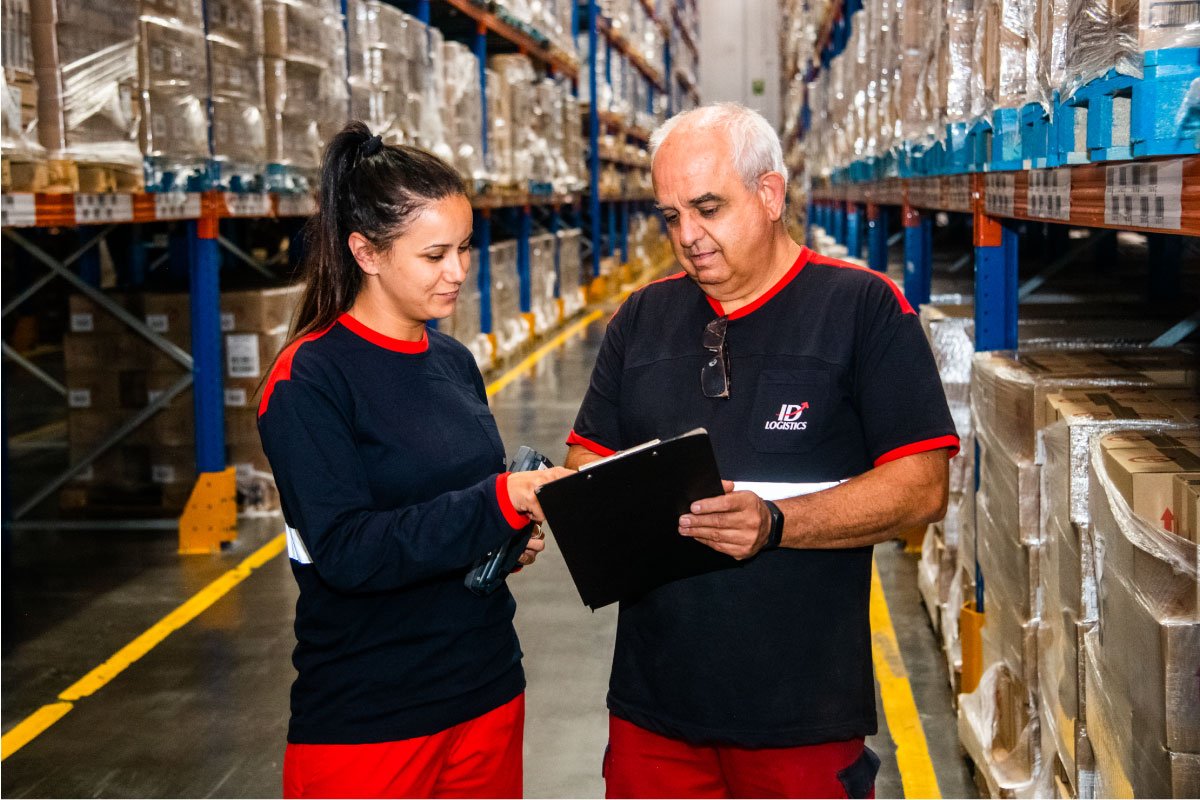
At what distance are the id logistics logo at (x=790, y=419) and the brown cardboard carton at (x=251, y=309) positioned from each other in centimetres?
512

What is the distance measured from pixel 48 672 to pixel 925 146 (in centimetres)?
379

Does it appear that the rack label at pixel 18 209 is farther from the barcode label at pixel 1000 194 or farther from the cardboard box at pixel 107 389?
the barcode label at pixel 1000 194

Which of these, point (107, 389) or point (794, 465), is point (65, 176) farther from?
point (794, 465)

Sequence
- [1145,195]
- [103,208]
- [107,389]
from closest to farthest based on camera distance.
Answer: [1145,195] < [103,208] < [107,389]

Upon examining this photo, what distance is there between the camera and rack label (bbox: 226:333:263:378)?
689 cm

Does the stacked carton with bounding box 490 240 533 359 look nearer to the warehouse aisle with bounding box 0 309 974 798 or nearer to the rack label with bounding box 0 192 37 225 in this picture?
the warehouse aisle with bounding box 0 309 974 798

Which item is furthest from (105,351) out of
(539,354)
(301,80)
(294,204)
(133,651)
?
(539,354)

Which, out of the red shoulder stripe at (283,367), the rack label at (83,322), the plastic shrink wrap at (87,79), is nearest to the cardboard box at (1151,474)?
the red shoulder stripe at (283,367)

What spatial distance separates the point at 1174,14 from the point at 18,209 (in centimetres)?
368

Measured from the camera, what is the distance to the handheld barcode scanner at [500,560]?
7.04ft

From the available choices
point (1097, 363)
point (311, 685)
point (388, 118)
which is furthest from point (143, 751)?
point (388, 118)

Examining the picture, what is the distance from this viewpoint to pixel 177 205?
5516 millimetres

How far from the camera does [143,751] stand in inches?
158

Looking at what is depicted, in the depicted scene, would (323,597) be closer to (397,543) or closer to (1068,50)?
(397,543)
